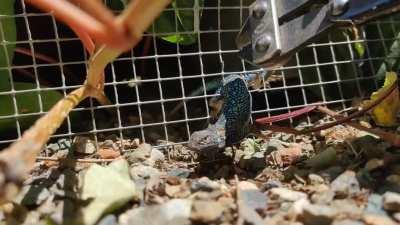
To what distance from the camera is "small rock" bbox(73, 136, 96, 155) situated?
3.13 ft

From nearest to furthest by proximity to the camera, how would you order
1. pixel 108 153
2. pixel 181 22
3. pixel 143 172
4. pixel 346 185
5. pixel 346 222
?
pixel 346 222 < pixel 346 185 < pixel 143 172 < pixel 108 153 < pixel 181 22

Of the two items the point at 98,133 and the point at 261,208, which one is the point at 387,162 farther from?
the point at 98,133

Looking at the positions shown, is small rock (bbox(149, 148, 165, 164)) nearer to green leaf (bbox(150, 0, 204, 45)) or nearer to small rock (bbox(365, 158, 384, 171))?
green leaf (bbox(150, 0, 204, 45))

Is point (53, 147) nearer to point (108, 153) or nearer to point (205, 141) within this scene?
point (108, 153)

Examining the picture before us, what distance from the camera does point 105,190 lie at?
0.71m

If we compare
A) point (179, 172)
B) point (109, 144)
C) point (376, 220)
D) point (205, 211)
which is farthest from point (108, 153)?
point (376, 220)

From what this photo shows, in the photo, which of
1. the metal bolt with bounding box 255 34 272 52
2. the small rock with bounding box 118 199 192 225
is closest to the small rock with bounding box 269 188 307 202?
the small rock with bounding box 118 199 192 225

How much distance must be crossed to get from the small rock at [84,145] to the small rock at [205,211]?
339mm

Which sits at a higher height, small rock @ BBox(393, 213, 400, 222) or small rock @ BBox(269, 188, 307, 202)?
small rock @ BBox(269, 188, 307, 202)

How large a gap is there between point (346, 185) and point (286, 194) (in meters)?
0.07

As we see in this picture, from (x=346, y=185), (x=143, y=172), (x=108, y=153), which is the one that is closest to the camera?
(x=346, y=185)

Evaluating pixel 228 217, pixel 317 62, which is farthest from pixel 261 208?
pixel 317 62

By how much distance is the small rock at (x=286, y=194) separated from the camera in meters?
0.72

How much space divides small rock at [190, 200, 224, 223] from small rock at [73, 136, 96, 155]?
339 millimetres
